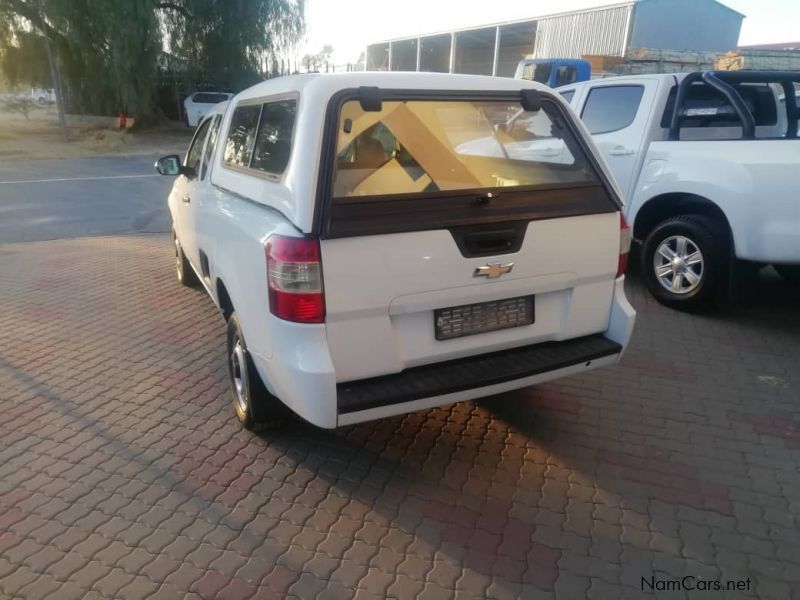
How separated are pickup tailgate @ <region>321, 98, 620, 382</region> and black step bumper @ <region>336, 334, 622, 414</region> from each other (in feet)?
0.19

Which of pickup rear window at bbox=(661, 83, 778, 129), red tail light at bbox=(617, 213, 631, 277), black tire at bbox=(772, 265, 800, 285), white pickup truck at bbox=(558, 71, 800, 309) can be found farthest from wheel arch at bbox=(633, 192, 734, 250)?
red tail light at bbox=(617, 213, 631, 277)

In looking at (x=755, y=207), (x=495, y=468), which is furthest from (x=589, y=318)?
(x=755, y=207)

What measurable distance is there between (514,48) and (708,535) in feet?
127

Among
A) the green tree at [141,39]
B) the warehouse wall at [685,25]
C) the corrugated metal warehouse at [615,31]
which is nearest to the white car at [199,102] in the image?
the green tree at [141,39]

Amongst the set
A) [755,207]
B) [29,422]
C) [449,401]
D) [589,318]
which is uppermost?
[755,207]

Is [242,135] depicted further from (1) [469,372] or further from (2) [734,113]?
(2) [734,113]

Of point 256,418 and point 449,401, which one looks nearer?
point 449,401

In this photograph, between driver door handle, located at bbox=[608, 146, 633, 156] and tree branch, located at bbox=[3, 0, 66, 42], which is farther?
tree branch, located at bbox=[3, 0, 66, 42]

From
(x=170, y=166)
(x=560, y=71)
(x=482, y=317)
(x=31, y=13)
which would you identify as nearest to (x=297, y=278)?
(x=482, y=317)

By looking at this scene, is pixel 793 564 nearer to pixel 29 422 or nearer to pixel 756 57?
pixel 29 422

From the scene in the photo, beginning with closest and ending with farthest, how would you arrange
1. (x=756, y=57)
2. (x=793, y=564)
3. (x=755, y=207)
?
(x=793, y=564) < (x=755, y=207) < (x=756, y=57)

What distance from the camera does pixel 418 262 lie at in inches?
104

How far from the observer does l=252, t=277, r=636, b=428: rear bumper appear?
2561mm

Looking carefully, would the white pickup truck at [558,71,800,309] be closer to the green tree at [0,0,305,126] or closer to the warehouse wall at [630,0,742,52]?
the green tree at [0,0,305,126]
